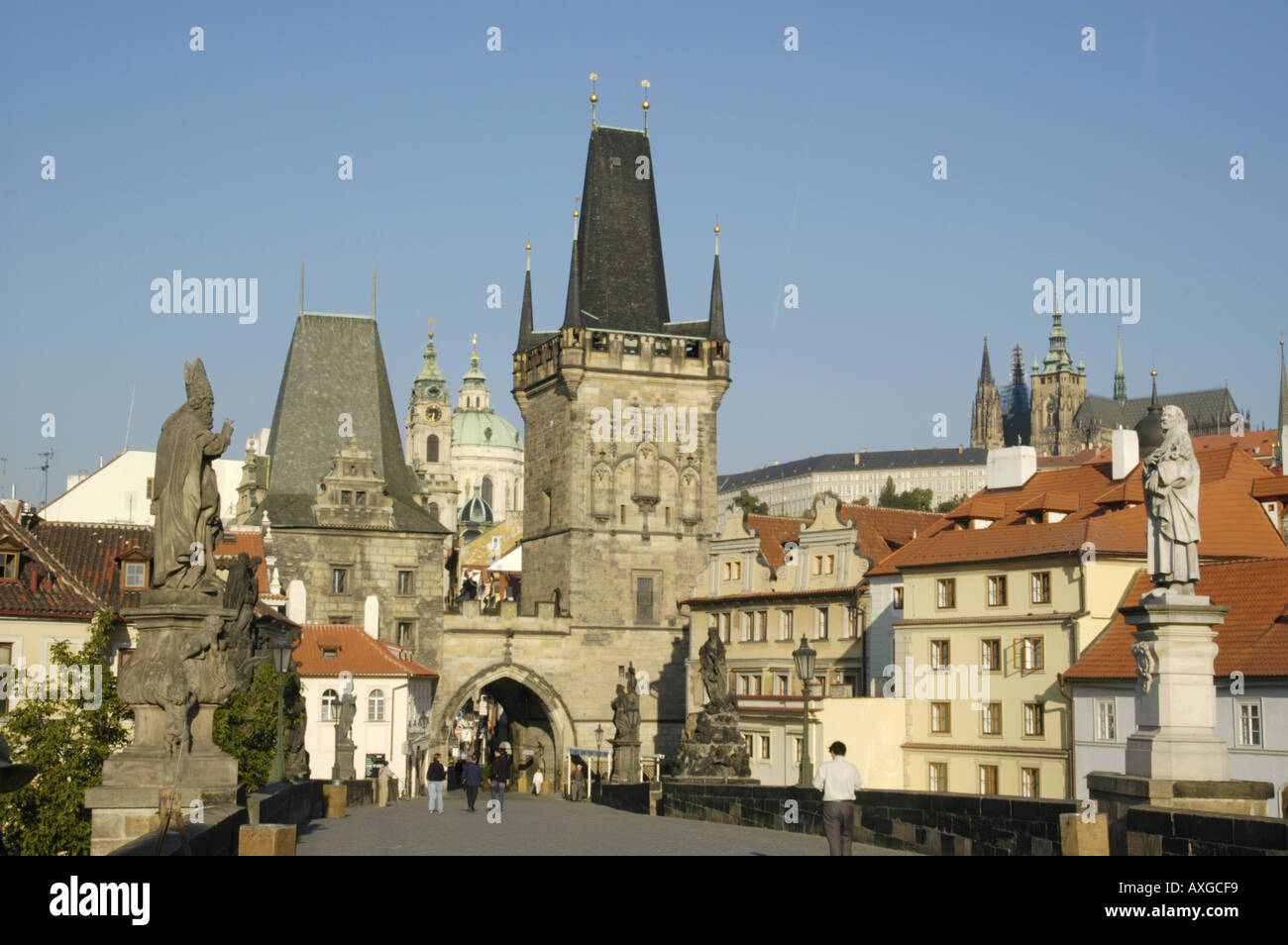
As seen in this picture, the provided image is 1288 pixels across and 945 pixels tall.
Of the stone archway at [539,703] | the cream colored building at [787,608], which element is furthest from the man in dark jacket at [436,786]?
the stone archway at [539,703]

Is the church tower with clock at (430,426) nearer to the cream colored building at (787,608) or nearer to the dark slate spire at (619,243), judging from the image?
the dark slate spire at (619,243)

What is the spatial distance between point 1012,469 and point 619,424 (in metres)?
25.7

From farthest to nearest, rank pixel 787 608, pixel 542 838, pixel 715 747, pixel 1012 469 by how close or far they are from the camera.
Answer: pixel 787 608 → pixel 1012 469 → pixel 715 747 → pixel 542 838

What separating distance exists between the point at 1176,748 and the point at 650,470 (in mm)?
60198

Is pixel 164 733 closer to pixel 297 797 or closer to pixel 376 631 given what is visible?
pixel 297 797

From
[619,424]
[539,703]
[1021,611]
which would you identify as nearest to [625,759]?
[1021,611]

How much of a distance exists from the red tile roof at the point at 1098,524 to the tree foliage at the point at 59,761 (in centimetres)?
2387

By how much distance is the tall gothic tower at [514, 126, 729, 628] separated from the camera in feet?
242

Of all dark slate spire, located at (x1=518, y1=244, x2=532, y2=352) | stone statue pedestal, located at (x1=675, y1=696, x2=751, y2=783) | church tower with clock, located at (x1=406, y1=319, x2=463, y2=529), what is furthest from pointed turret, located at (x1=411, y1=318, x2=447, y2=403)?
stone statue pedestal, located at (x1=675, y1=696, x2=751, y2=783)

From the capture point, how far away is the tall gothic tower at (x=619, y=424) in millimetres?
73875

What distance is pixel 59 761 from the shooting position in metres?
25.3

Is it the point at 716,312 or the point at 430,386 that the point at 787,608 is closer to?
the point at 716,312
